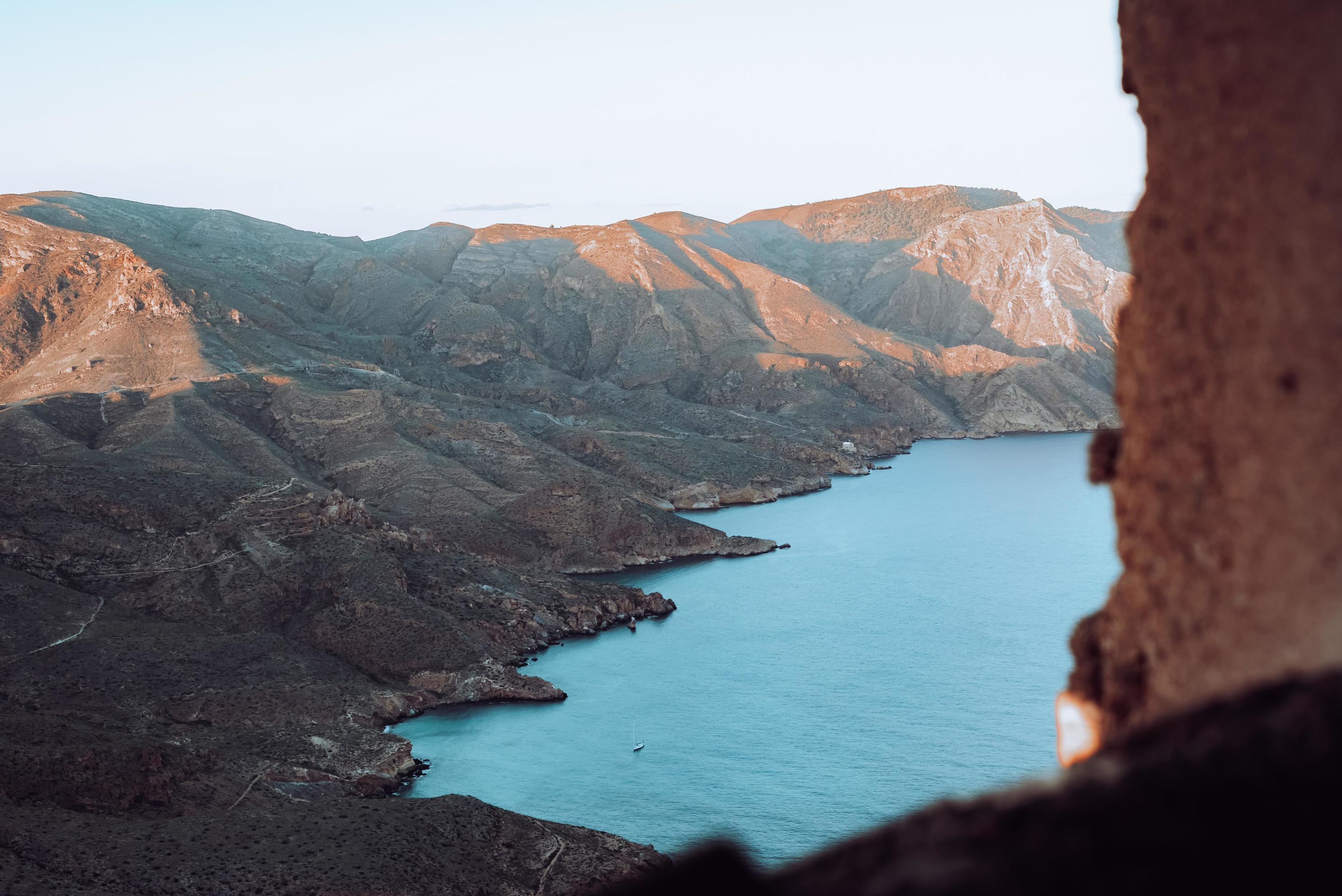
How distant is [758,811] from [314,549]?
3145cm

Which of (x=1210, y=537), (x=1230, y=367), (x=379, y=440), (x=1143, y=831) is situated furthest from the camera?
(x=379, y=440)

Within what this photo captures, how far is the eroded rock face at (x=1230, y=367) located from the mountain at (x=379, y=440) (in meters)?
26.5

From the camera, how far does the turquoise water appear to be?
4147 cm

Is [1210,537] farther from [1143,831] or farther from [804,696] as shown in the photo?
[804,696]

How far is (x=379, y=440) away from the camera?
89.1 m

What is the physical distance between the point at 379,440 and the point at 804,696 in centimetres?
4812

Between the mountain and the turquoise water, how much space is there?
3.70m

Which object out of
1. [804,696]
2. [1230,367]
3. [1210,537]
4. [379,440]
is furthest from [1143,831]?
[379,440]

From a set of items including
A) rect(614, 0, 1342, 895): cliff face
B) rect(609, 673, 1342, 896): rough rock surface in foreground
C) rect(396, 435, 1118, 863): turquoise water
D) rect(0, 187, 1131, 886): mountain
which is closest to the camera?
rect(609, 673, 1342, 896): rough rock surface in foreground

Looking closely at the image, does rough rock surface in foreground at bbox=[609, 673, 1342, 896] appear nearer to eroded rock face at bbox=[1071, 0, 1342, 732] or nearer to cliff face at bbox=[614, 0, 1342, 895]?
cliff face at bbox=[614, 0, 1342, 895]

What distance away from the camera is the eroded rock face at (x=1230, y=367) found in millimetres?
5250

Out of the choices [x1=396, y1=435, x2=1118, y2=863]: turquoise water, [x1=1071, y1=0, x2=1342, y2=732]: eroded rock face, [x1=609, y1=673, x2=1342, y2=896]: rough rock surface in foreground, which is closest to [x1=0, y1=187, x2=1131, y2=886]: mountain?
[x1=396, y1=435, x2=1118, y2=863]: turquoise water

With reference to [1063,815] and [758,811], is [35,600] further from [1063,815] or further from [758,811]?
[1063,815]

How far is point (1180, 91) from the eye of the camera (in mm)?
6508
